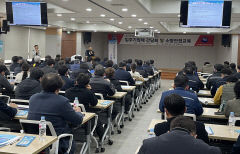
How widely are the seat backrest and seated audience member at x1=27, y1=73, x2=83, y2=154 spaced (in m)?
0.10

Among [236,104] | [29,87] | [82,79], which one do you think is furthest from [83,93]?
[236,104]

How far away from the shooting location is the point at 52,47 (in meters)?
15.8

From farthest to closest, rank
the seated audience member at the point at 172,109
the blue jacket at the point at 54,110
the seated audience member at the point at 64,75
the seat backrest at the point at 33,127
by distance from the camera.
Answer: the seated audience member at the point at 64,75, the blue jacket at the point at 54,110, the seat backrest at the point at 33,127, the seated audience member at the point at 172,109

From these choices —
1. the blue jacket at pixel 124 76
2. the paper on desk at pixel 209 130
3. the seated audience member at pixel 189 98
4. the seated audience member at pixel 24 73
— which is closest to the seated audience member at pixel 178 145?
the paper on desk at pixel 209 130

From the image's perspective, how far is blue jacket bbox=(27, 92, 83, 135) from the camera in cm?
308

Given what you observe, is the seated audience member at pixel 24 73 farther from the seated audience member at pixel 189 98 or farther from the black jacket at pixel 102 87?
the seated audience member at pixel 189 98

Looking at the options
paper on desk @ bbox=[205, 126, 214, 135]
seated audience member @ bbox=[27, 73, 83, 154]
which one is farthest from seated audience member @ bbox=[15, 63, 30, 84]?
paper on desk @ bbox=[205, 126, 214, 135]

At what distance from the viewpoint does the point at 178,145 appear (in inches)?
70.6

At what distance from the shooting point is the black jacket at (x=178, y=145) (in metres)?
1.79

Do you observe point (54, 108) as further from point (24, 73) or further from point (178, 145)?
point (24, 73)

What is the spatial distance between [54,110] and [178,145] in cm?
167

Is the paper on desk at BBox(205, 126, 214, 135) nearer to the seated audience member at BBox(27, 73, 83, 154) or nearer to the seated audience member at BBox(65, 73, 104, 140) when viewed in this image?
the seated audience member at BBox(27, 73, 83, 154)

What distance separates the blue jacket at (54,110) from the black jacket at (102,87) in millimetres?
2213

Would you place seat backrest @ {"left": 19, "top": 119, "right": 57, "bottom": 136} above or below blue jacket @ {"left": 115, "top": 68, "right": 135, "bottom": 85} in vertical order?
below
